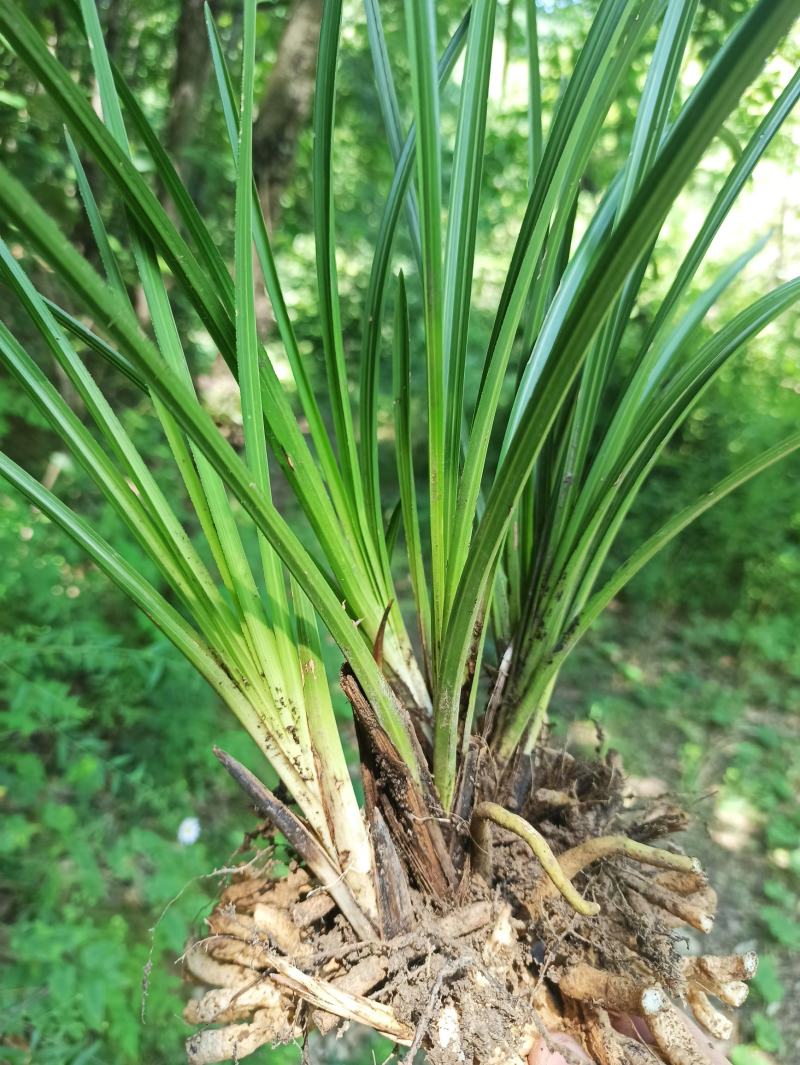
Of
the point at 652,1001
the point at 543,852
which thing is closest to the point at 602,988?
the point at 652,1001

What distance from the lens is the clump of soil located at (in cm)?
46

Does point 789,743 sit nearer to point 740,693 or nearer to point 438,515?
point 740,693

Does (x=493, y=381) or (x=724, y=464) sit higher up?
(x=493, y=381)

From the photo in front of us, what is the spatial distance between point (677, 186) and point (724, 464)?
260 cm

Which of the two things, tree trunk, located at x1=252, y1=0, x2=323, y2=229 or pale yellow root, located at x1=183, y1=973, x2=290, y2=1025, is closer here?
pale yellow root, located at x1=183, y1=973, x2=290, y2=1025

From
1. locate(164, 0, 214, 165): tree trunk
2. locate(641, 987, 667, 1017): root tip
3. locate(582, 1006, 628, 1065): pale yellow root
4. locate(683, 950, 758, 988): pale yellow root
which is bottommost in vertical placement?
locate(582, 1006, 628, 1065): pale yellow root

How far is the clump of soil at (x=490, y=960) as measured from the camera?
458mm

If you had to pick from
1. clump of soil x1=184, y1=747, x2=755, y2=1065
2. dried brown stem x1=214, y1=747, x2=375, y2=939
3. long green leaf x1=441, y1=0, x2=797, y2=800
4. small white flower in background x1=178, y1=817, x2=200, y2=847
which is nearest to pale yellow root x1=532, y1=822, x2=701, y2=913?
clump of soil x1=184, y1=747, x2=755, y2=1065

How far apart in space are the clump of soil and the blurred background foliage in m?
0.07

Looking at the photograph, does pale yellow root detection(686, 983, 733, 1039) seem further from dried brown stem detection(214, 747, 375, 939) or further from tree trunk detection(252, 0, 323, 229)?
tree trunk detection(252, 0, 323, 229)

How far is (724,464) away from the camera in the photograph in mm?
2527

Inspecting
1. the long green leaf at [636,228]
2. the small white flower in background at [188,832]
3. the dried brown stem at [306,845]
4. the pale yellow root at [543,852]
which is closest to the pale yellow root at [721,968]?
the pale yellow root at [543,852]

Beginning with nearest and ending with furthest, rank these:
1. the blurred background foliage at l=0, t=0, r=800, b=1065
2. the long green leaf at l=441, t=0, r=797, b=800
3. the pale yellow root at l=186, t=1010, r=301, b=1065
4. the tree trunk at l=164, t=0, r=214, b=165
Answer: the long green leaf at l=441, t=0, r=797, b=800 → the pale yellow root at l=186, t=1010, r=301, b=1065 → the blurred background foliage at l=0, t=0, r=800, b=1065 → the tree trunk at l=164, t=0, r=214, b=165

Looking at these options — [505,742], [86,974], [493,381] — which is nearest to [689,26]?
[493,381]
